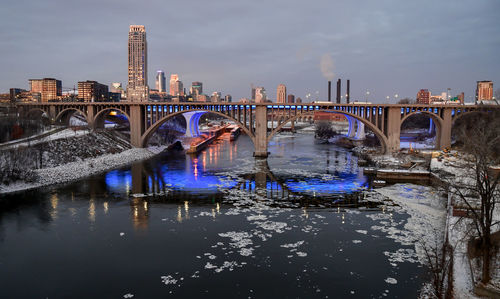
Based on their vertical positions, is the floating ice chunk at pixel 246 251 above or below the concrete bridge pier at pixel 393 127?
below

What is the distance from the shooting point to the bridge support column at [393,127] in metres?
56.1

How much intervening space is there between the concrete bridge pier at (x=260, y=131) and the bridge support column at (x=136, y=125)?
1980 cm

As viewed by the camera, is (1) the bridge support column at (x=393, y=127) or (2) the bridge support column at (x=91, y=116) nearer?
(1) the bridge support column at (x=393, y=127)

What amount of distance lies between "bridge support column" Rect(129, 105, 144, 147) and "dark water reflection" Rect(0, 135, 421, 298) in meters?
23.8

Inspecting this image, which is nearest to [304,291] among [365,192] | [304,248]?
[304,248]

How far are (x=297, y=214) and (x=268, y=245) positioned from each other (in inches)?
255

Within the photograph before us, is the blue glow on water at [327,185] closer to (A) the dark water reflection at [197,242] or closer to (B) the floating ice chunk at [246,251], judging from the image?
(A) the dark water reflection at [197,242]

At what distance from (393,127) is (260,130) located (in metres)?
21.2

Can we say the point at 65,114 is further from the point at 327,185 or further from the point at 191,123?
the point at 327,185

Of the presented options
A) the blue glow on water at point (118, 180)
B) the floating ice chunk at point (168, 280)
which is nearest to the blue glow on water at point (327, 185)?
the blue glow on water at point (118, 180)

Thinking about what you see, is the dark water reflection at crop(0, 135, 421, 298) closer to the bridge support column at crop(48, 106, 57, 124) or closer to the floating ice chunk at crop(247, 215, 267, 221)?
the floating ice chunk at crop(247, 215, 267, 221)

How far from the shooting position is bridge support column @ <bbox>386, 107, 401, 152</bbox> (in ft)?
184

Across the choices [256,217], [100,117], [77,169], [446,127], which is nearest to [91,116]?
[100,117]

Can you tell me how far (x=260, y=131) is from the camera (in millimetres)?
55406
